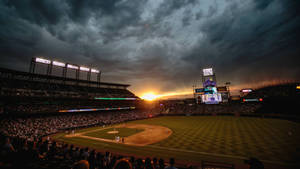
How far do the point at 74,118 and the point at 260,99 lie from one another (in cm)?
7539

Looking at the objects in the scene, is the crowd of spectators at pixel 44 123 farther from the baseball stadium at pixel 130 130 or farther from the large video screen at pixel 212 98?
the large video screen at pixel 212 98

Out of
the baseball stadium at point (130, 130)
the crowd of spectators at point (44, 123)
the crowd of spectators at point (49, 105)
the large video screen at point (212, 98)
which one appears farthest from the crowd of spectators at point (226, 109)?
the crowd of spectators at point (49, 105)

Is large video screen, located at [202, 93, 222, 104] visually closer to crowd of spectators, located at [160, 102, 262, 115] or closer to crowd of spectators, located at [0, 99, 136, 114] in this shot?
crowd of spectators, located at [160, 102, 262, 115]

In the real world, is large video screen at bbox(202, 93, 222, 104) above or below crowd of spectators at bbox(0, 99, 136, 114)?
above

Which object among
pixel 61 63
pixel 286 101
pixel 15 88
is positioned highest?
pixel 61 63

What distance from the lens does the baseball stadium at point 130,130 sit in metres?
10.0

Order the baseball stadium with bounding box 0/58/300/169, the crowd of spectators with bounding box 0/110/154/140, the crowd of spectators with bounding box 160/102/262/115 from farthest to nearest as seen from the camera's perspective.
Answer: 1. the crowd of spectators with bounding box 160/102/262/115
2. the crowd of spectators with bounding box 0/110/154/140
3. the baseball stadium with bounding box 0/58/300/169

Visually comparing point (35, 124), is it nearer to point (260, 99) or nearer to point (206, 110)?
point (206, 110)

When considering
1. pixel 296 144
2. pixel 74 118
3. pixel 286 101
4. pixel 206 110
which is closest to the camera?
pixel 296 144

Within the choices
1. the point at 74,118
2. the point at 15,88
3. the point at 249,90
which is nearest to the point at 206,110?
the point at 249,90

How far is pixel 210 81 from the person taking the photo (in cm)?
5119

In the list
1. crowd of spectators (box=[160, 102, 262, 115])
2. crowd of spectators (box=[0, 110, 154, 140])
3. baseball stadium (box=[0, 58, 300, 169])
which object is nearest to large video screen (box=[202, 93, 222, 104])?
baseball stadium (box=[0, 58, 300, 169])

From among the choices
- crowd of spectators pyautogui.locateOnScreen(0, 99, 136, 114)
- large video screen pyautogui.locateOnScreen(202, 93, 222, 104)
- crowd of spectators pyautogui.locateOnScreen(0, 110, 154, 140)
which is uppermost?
large video screen pyautogui.locateOnScreen(202, 93, 222, 104)

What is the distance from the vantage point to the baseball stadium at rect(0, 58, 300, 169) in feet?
32.9
